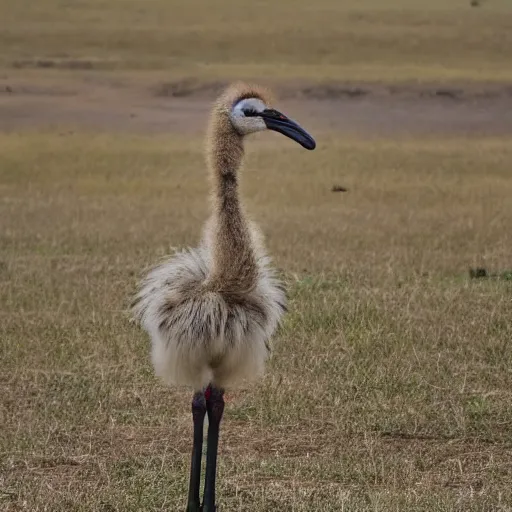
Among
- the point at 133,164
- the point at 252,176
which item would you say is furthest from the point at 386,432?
the point at 133,164

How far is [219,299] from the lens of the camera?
618 centimetres

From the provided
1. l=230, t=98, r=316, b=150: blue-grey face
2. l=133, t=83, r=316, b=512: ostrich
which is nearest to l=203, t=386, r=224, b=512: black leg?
l=133, t=83, r=316, b=512: ostrich

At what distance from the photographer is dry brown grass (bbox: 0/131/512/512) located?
22.0ft

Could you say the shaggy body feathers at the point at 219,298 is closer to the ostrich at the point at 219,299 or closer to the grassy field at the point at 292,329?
the ostrich at the point at 219,299

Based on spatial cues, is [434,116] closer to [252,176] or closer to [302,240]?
[252,176]

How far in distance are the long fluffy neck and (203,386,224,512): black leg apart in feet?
1.64

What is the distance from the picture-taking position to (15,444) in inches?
285

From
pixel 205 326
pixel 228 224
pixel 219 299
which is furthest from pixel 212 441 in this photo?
pixel 228 224

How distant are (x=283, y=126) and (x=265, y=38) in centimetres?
2751

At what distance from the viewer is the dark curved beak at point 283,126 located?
21.5ft

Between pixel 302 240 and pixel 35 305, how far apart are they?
14.3ft

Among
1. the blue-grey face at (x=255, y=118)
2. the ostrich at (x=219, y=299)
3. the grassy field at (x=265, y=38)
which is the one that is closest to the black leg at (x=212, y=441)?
the ostrich at (x=219, y=299)

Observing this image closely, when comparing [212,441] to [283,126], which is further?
[283,126]

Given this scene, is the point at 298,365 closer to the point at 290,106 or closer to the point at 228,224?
the point at 228,224
